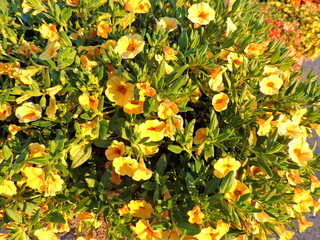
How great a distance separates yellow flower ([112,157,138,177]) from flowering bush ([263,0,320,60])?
12.2 feet

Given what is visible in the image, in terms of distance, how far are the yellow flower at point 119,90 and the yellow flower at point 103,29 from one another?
0.33 m

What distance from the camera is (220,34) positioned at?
1.59m

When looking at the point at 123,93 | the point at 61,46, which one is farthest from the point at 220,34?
the point at 61,46

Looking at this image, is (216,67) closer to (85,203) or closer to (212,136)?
(212,136)

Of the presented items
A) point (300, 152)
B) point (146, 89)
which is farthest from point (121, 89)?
point (300, 152)

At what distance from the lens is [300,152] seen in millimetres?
1415

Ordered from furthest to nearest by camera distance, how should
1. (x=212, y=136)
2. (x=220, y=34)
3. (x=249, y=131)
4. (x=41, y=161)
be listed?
(x=220, y=34) < (x=249, y=131) < (x=212, y=136) < (x=41, y=161)

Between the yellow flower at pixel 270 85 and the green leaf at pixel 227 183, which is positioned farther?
the yellow flower at pixel 270 85

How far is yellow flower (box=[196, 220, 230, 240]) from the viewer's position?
50.6 inches

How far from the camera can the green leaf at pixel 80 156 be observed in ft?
4.67

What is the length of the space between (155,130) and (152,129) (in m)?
0.01

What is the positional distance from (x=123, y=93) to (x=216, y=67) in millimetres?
430

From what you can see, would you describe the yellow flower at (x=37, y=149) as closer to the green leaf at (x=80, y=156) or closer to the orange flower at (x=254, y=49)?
the green leaf at (x=80, y=156)

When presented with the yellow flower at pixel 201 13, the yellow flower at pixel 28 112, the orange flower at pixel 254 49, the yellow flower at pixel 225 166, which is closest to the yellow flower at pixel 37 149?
the yellow flower at pixel 28 112
